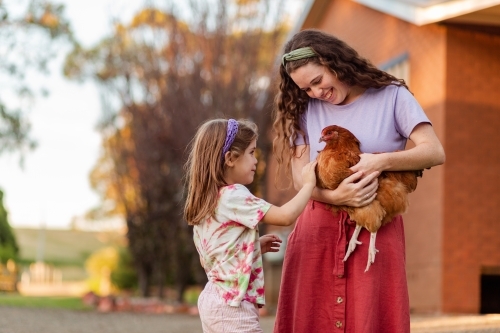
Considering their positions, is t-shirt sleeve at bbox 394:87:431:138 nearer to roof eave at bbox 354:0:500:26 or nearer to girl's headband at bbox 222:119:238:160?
girl's headband at bbox 222:119:238:160

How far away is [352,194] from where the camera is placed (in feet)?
10.3

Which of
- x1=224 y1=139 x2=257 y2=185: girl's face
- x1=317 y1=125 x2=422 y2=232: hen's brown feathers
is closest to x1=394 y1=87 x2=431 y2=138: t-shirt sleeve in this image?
x1=317 y1=125 x2=422 y2=232: hen's brown feathers

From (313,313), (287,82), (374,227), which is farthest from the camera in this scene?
(287,82)

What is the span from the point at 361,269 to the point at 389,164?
0.44 metres

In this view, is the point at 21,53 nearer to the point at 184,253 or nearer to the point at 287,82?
the point at 184,253

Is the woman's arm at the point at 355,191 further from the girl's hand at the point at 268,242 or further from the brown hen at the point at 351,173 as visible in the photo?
the girl's hand at the point at 268,242

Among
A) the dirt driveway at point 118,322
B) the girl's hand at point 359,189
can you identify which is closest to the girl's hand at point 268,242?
the girl's hand at point 359,189

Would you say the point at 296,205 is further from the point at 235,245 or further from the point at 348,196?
the point at 235,245

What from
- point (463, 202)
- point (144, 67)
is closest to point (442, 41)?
point (463, 202)

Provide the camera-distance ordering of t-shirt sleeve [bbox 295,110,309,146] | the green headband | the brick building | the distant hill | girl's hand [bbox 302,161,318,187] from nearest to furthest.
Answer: girl's hand [bbox 302,161,318,187], the green headband, t-shirt sleeve [bbox 295,110,309,146], the brick building, the distant hill

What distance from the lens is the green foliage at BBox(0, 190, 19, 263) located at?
2197 cm

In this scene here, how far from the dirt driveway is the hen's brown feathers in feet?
11.8

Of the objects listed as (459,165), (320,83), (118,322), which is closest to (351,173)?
(320,83)

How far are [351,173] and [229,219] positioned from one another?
Answer: 54 centimetres
